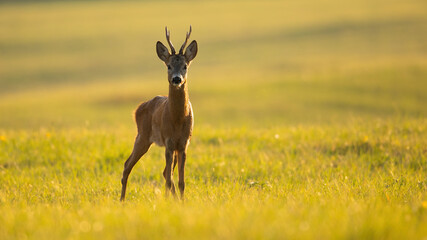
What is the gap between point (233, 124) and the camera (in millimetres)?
19516

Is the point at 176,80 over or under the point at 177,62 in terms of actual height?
under

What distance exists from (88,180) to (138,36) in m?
47.4

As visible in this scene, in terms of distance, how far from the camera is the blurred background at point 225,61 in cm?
2289

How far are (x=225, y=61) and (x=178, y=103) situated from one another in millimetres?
36364

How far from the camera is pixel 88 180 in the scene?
8016mm

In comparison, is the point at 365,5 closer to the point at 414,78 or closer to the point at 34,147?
the point at 414,78

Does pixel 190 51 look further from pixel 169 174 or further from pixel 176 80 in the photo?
pixel 169 174

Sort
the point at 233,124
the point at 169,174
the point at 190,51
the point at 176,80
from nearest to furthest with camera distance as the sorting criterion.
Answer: the point at 176,80, the point at 169,174, the point at 190,51, the point at 233,124

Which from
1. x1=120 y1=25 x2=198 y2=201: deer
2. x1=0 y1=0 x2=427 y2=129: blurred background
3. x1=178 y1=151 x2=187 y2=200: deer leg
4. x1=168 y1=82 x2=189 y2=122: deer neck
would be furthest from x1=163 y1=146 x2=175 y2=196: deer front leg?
x1=0 y1=0 x2=427 y2=129: blurred background

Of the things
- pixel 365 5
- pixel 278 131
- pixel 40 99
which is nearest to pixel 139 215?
pixel 278 131

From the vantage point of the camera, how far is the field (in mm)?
4727

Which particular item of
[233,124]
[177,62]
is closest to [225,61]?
[233,124]

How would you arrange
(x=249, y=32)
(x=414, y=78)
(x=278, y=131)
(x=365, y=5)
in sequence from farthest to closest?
(x=365, y=5) < (x=249, y=32) < (x=414, y=78) < (x=278, y=131)

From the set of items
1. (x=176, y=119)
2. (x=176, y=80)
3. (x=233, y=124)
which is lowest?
(x=233, y=124)
